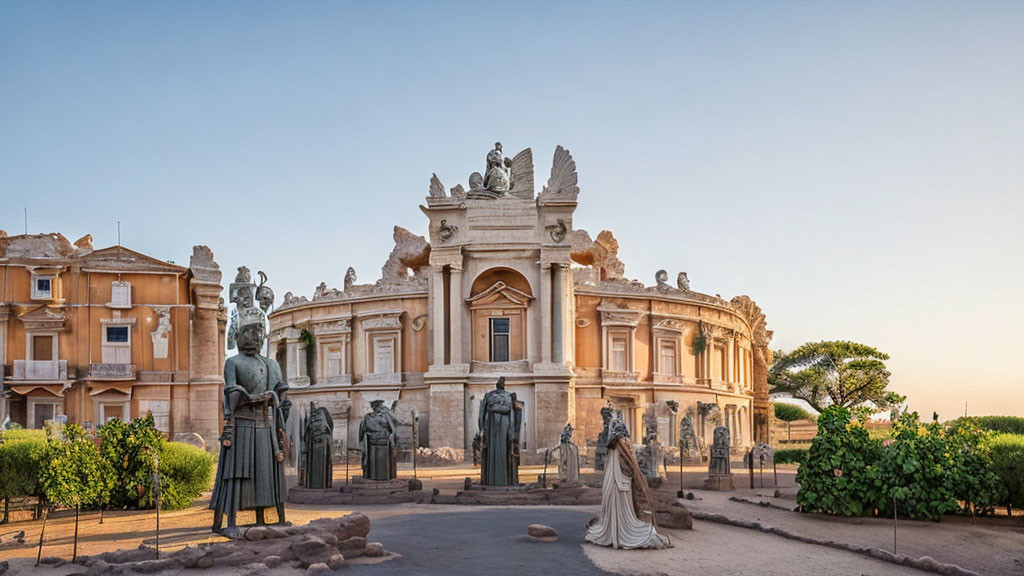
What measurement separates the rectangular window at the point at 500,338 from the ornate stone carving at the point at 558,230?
442cm

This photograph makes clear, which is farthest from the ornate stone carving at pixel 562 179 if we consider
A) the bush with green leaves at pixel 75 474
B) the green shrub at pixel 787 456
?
the bush with green leaves at pixel 75 474

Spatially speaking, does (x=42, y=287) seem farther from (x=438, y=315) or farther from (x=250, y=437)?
(x=250, y=437)

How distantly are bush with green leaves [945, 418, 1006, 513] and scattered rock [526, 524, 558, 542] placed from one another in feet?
33.4

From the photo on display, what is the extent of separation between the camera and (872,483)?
20719mm

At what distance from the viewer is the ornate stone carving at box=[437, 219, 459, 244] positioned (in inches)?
1656

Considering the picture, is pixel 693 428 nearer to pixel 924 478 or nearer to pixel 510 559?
pixel 924 478

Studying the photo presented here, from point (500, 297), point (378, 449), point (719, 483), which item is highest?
point (500, 297)

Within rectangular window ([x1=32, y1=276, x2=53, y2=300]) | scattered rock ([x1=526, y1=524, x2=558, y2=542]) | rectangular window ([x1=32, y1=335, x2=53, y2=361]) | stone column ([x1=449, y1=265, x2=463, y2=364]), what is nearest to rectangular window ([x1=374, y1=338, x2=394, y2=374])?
stone column ([x1=449, y1=265, x2=463, y2=364])

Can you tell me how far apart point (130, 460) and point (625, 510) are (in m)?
10.3

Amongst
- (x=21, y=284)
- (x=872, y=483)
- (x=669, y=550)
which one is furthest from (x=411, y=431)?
(x=669, y=550)

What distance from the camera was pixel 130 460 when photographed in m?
18.8

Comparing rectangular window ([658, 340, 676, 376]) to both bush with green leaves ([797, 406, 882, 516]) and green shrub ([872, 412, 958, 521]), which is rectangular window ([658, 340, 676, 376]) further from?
green shrub ([872, 412, 958, 521])

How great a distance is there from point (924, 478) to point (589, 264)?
116 feet

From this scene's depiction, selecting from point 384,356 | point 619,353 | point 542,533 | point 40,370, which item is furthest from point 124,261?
point 542,533
